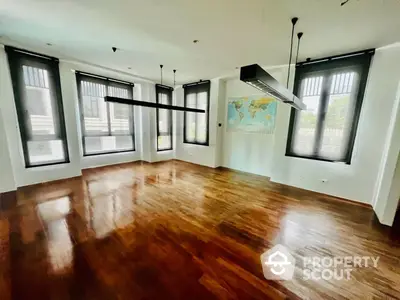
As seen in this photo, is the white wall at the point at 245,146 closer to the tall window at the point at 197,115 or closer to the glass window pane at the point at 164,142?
the tall window at the point at 197,115

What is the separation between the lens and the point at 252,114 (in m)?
5.52

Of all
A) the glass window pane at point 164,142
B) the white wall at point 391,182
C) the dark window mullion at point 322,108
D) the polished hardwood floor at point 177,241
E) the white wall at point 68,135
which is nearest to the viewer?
the polished hardwood floor at point 177,241

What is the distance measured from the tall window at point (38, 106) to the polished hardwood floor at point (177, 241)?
0.93 m

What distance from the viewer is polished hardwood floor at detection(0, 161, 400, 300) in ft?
5.59

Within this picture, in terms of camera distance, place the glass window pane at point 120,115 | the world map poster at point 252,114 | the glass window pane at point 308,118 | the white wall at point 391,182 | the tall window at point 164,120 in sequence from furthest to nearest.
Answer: the tall window at point 164,120
the glass window pane at point 120,115
the world map poster at point 252,114
the glass window pane at point 308,118
the white wall at point 391,182

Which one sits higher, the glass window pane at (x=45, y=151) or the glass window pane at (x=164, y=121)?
the glass window pane at (x=164, y=121)

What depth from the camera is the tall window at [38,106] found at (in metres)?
3.89

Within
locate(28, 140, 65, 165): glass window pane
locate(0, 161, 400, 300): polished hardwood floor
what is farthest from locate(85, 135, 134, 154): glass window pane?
locate(0, 161, 400, 300): polished hardwood floor

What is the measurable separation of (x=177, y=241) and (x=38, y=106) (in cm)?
481

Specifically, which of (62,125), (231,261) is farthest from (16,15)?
(231,261)

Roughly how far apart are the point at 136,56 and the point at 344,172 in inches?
220

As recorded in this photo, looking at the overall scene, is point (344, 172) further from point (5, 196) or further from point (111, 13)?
point (5, 196)

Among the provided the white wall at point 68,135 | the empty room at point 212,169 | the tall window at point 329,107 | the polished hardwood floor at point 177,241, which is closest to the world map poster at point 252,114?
the empty room at point 212,169

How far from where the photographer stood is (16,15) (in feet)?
8.36
